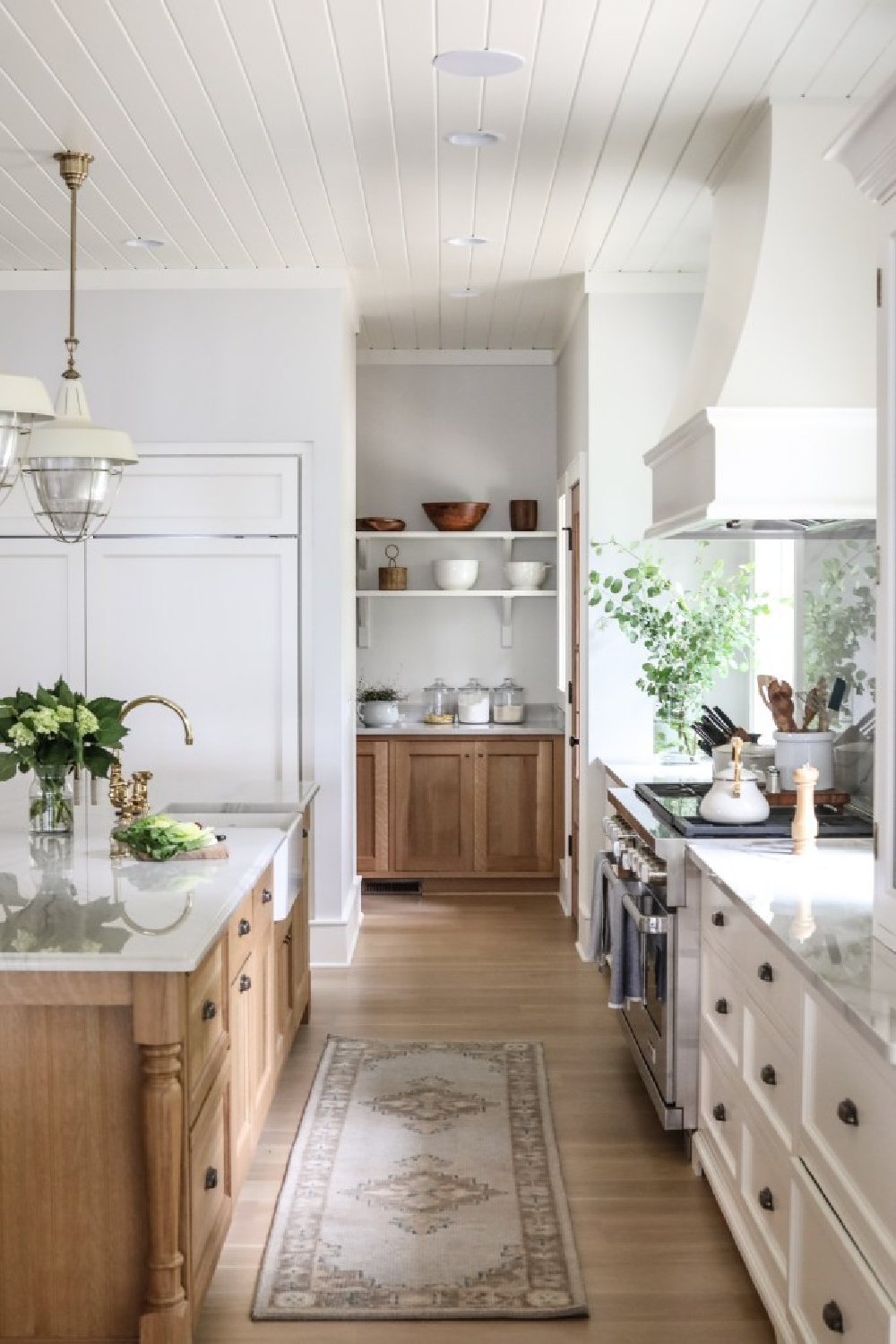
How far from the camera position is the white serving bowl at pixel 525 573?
7.41 m

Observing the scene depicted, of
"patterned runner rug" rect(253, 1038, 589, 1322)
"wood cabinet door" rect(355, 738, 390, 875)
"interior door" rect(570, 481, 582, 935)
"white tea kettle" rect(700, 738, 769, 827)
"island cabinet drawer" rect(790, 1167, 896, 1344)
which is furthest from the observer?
"wood cabinet door" rect(355, 738, 390, 875)

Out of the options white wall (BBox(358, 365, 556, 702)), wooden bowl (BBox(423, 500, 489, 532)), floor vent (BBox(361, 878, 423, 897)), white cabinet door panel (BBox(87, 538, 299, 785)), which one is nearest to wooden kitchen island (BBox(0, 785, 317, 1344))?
white cabinet door panel (BBox(87, 538, 299, 785))

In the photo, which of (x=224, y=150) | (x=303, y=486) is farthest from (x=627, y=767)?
(x=224, y=150)

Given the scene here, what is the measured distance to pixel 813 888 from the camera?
305 cm

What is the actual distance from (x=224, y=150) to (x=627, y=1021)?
2.90 meters

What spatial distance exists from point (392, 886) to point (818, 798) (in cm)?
366

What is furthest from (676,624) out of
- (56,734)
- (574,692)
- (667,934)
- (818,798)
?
(56,734)

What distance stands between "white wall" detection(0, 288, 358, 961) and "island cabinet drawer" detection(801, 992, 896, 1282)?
3.50m

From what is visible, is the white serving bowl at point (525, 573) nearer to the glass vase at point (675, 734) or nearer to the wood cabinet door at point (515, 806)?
the wood cabinet door at point (515, 806)

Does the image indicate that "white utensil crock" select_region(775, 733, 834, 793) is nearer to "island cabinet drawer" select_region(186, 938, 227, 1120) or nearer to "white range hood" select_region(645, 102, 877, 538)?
"white range hood" select_region(645, 102, 877, 538)

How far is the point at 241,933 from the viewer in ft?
11.1

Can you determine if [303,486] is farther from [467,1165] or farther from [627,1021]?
[467,1165]

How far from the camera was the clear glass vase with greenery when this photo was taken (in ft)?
17.3

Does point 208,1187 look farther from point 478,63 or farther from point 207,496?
point 207,496
